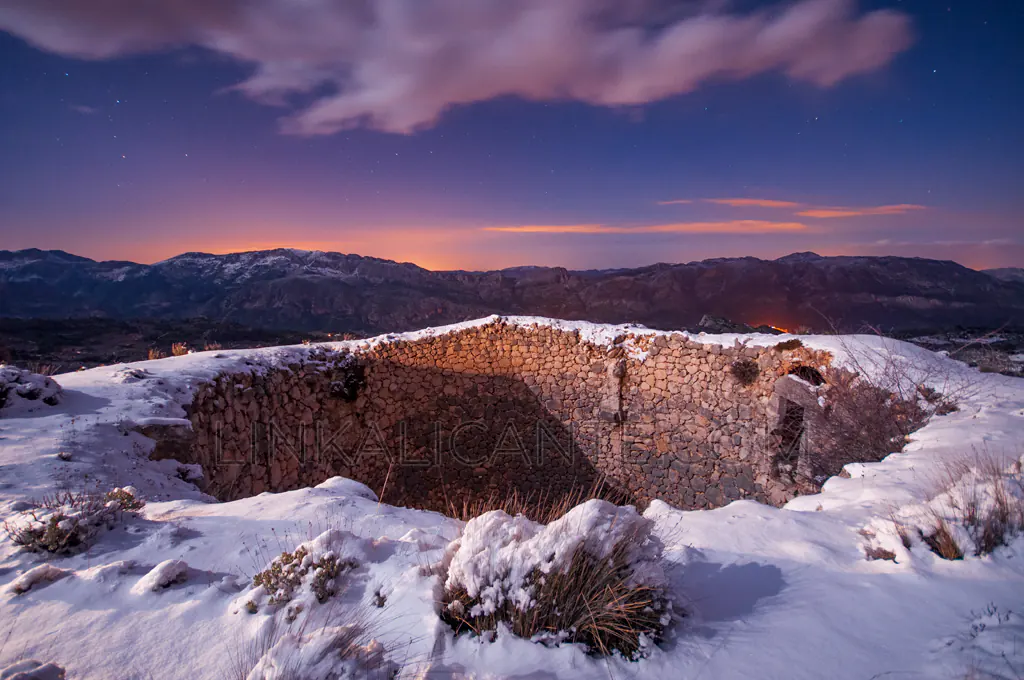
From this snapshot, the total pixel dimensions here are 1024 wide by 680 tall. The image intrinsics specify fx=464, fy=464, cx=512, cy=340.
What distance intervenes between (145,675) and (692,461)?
29.0ft

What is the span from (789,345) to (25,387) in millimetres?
10568

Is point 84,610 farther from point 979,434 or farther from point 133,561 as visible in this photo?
point 979,434

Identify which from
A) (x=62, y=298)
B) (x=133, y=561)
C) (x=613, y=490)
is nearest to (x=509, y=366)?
(x=613, y=490)

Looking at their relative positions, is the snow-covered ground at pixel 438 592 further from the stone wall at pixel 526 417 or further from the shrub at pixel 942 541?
the stone wall at pixel 526 417

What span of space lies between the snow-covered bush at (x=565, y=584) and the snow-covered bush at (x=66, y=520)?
2269 mm

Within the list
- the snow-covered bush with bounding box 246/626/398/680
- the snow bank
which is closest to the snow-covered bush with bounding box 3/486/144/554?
the snow bank

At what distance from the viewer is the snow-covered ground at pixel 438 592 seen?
6.01 feet

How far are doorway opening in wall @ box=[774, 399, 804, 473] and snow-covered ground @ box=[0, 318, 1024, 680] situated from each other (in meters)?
4.14

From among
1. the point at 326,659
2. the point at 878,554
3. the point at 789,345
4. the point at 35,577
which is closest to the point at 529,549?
the point at 326,659

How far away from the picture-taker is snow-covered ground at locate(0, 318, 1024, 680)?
183cm

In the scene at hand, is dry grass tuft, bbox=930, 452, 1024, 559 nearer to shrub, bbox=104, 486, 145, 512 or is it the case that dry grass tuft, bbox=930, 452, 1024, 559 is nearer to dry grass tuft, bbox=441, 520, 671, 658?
dry grass tuft, bbox=441, 520, 671, 658

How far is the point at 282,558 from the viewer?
2.32 meters

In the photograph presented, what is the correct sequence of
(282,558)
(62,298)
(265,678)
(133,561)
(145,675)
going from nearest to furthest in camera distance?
(265,678), (145,675), (282,558), (133,561), (62,298)

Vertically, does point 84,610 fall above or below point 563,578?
below
